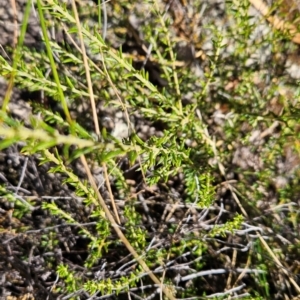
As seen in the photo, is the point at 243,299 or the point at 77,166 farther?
the point at 77,166

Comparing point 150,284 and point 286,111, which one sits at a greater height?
point 286,111

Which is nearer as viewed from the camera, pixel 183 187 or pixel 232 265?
pixel 232 265

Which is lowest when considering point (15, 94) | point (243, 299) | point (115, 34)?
point (243, 299)

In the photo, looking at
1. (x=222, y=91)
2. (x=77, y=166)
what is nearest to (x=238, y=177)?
(x=222, y=91)

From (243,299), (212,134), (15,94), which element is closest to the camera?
(243,299)

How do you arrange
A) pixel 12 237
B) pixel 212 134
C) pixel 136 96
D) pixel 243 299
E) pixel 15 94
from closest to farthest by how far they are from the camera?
pixel 136 96, pixel 243 299, pixel 12 237, pixel 212 134, pixel 15 94

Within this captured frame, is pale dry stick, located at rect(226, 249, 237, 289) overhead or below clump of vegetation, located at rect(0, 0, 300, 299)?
below

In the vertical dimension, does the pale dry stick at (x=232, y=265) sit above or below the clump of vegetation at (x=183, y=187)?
below

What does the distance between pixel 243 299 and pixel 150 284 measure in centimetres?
36

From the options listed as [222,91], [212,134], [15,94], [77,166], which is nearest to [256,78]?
[222,91]

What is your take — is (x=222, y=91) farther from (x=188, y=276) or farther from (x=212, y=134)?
(x=188, y=276)

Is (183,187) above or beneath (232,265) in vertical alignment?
above

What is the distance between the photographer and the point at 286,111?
5.20 ft

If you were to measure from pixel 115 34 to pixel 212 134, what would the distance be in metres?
0.61
